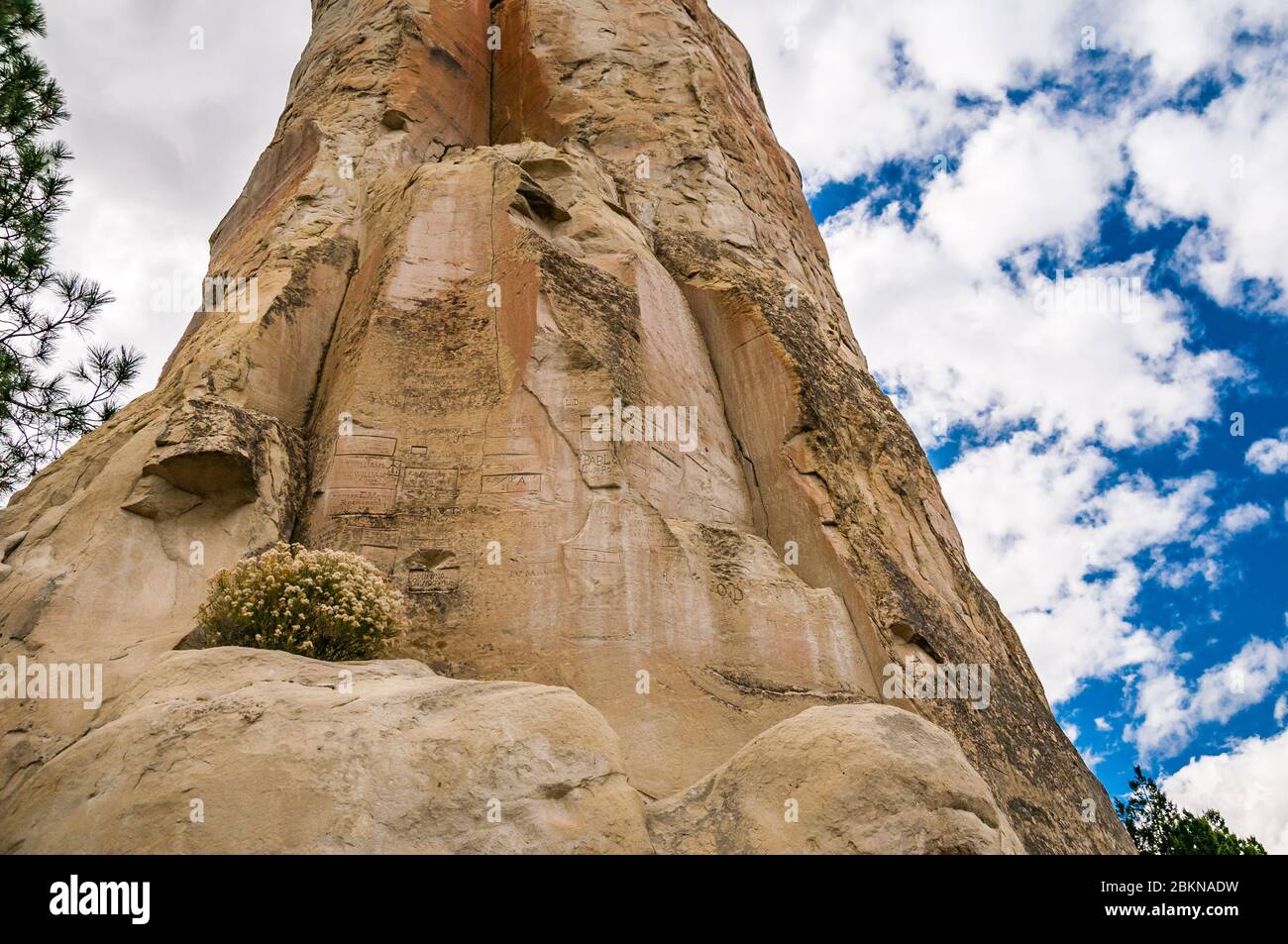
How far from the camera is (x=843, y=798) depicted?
5422mm

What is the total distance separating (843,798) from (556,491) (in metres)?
4.32

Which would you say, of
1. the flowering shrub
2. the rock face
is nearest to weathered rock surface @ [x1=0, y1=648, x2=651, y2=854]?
the rock face

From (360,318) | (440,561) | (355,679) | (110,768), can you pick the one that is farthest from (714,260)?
(110,768)

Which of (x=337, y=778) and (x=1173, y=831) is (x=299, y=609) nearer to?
(x=337, y=778)

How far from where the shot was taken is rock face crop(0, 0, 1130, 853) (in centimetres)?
782

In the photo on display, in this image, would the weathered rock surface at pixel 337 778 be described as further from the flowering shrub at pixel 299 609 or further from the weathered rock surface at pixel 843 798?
the flowering shrub at pixel 299 609

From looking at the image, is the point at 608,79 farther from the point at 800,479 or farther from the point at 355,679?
the point at 355,679

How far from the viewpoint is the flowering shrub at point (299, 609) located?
7.14 metres

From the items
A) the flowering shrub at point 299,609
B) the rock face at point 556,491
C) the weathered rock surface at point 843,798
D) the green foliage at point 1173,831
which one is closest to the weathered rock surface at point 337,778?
the rock face at point 556,491

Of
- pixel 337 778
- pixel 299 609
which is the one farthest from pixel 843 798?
pixel 299 609

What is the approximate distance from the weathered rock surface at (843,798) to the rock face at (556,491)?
0.03 m

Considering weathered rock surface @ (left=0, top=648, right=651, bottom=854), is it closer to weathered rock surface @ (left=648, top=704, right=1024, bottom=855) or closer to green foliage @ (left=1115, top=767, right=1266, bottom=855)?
weathered rock surface @ (left=648, top=704, right=1024, bottom=855)
